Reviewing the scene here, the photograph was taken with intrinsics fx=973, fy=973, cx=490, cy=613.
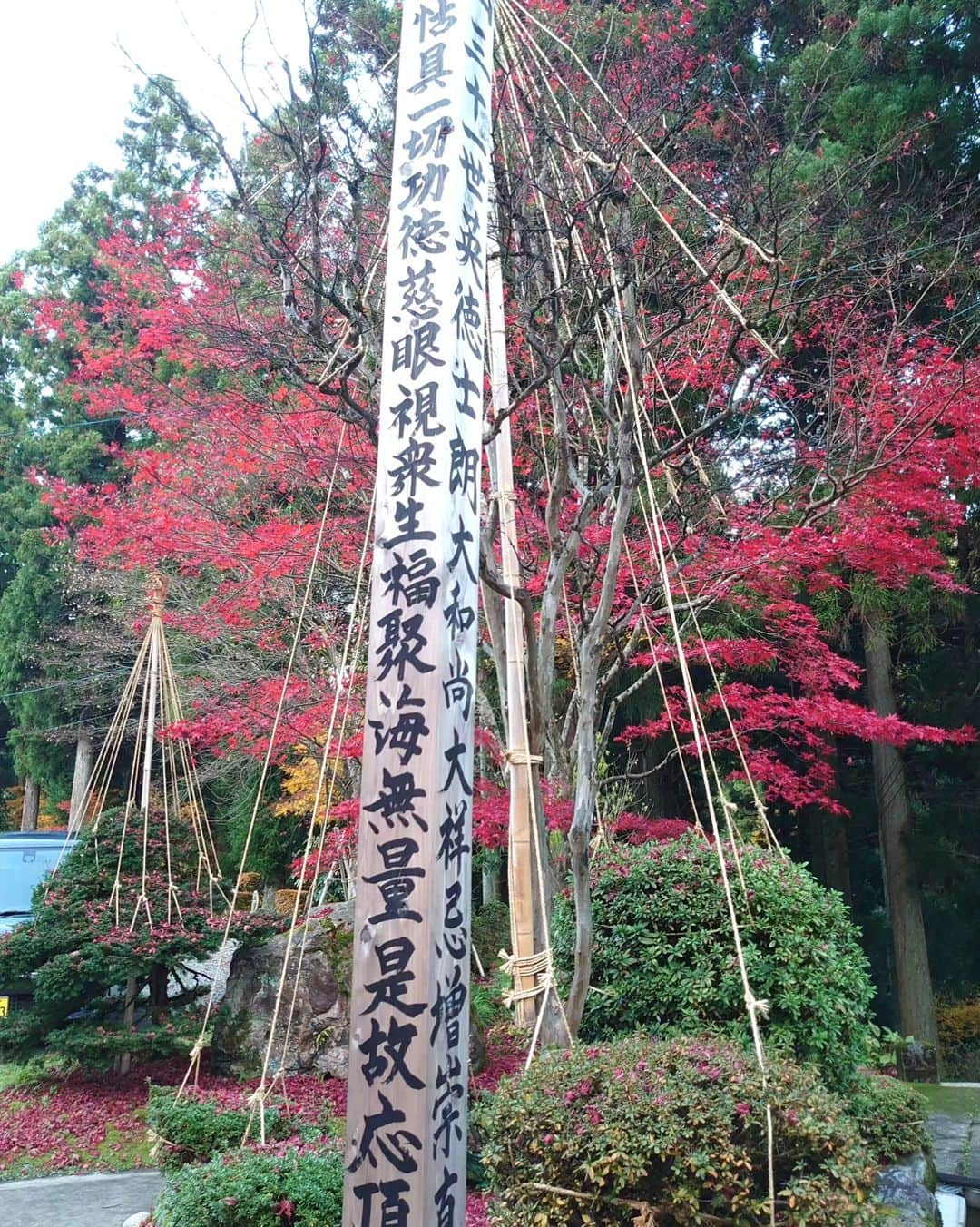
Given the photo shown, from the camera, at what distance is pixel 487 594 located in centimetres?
455

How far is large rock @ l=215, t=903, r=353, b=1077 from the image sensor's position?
7043 millimetres

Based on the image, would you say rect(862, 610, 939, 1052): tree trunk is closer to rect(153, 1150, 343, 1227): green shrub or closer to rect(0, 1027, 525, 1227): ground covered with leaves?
rect(0, 1027, 525, 1227): ground covered with leaves

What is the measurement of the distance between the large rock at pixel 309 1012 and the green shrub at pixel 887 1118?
349 centimetres

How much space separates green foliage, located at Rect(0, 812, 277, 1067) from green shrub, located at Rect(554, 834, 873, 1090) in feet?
11.0

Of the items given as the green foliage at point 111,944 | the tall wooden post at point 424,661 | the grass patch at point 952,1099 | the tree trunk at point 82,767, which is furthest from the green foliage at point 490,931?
the tall wooden post at point 424,661

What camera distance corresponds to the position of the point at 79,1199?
5.07 metres

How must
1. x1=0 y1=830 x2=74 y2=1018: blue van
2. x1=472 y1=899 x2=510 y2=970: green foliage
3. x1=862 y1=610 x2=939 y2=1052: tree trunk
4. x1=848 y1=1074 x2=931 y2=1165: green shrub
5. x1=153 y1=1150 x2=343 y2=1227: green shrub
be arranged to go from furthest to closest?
1. x1=0 y1=830 x2=74 y2=1018: blue van
2. x1=472 y1=899 x2=510 y2=970: green foliage
3. x1=862 y1=610 x2=939 y2=1052: tree trunk
4. x1=848 y1=1074 x2=931 y2=1165: green shrub
5. x1=153 y1=1150 x2=343 y2=1227: green shrub

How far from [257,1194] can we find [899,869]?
8221 millimetres

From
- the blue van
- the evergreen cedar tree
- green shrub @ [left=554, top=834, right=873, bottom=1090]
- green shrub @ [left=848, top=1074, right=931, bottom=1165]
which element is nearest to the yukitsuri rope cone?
the evergreen cedar tree

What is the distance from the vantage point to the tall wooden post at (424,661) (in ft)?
6.62

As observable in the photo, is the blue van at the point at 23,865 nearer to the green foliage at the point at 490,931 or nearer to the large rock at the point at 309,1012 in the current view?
the large rock at the point at 309,1012

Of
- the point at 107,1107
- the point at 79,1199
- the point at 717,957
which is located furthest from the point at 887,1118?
the point at 107,1107

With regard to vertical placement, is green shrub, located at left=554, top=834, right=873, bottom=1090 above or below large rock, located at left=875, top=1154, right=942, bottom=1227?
above

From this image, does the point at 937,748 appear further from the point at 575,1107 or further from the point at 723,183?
the point at 575,1107
